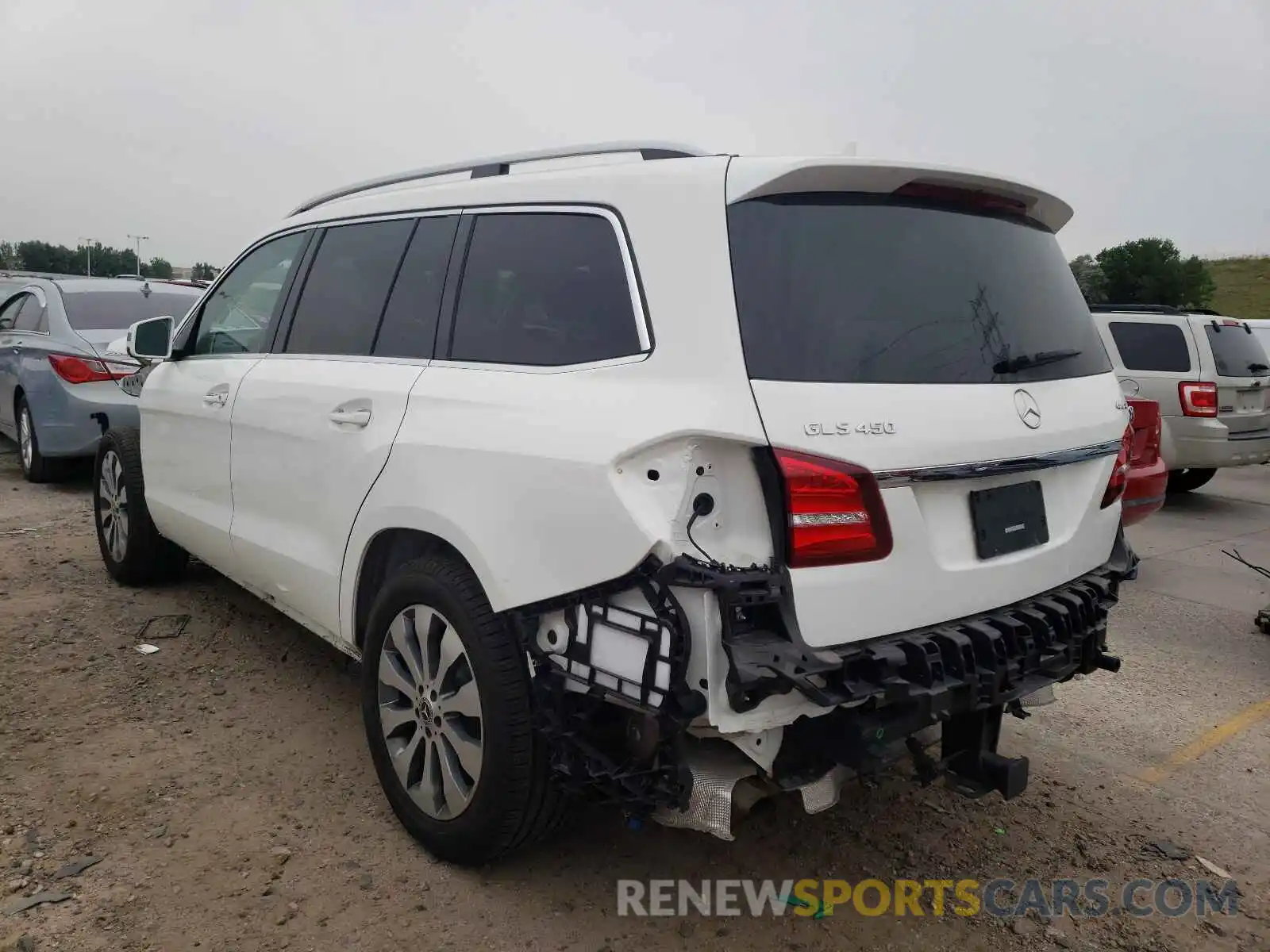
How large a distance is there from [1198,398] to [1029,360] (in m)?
7.08

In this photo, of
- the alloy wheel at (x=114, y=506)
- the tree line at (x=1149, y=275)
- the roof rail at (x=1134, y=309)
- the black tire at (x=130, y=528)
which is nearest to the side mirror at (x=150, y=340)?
the black tire at (x=130, y=528)

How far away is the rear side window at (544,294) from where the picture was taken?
2451 millimetres

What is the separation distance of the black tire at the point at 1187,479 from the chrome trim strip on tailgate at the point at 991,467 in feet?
25.0

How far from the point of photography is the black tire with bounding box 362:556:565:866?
2.47 metres

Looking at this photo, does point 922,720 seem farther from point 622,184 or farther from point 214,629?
point 214,629

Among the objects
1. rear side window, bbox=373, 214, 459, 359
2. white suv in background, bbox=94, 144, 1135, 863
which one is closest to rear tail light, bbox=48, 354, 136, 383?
white suv in background, bbox=94, 144, 1135, 863

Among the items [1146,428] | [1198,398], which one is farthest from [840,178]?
[1198,398]

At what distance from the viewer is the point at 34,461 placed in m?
7.85

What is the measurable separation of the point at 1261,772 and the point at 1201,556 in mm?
3884

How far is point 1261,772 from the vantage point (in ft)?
12.0

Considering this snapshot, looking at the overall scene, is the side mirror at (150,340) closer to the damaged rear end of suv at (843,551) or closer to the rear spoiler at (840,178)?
the damaged rear end of suv at (843,551)

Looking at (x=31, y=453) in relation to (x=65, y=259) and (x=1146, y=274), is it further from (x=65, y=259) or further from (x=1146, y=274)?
(x=65, y=259)

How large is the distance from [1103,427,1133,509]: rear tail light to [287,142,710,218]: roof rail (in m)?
1.59

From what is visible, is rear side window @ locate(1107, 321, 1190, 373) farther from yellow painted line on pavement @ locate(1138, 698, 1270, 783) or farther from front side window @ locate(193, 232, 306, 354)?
front side window @ locate(193, 232, 306, 354)
